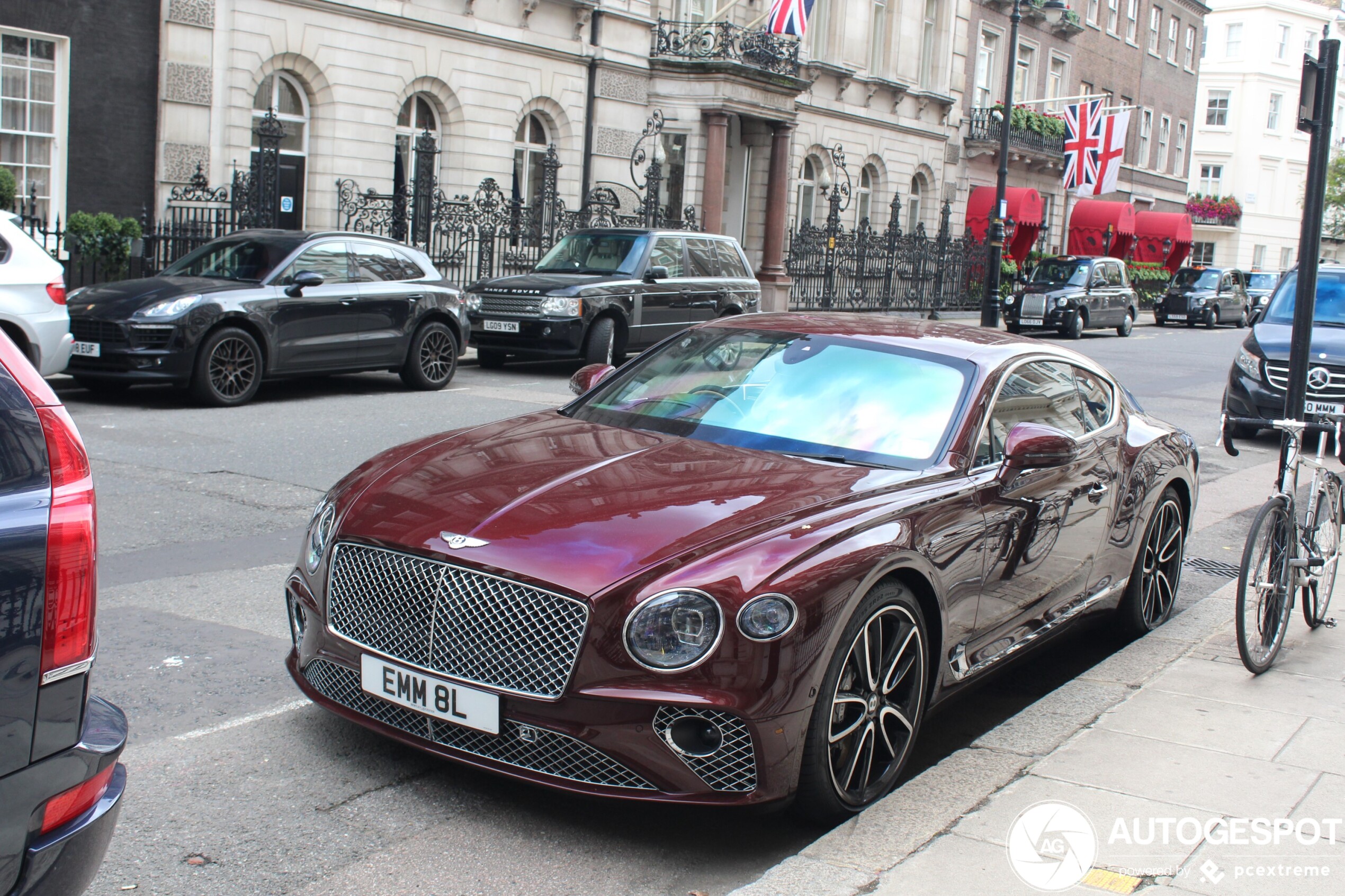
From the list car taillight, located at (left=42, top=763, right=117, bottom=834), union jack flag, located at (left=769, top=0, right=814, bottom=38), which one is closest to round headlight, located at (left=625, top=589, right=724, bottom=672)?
car taillight, located at (left=42, top=763, right=117, bottom=834)

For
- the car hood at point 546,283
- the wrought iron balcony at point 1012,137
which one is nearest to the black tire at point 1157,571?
the car hood at point 546,283

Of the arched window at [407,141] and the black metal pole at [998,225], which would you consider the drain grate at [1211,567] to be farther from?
the black metal pole at [998,225]

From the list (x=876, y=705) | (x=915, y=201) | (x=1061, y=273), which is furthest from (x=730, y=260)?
(x=915, y=201)

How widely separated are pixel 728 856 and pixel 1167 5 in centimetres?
6125

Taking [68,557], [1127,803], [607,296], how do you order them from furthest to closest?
[607,296] < [1127,803] < [68,557]

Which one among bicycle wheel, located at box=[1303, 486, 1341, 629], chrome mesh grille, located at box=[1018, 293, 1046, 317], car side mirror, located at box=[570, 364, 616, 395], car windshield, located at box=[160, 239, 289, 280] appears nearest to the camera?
car side mirror, located at box=[570, 364, 616, 395]

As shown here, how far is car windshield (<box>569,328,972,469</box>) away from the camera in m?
4.79

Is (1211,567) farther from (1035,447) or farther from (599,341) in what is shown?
(599,341)

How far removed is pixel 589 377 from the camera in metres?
5.91

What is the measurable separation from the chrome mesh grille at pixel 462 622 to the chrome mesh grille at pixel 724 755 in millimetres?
299

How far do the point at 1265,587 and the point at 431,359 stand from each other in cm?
1040

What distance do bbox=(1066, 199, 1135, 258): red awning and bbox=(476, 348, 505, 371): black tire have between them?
33.3m

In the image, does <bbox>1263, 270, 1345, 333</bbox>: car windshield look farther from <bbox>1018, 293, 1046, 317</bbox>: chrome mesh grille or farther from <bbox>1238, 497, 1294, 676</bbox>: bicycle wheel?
<bbox>1018, 293, 1046, 317</bbox>: chrome mesh grille

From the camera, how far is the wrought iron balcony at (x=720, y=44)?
28.7m
